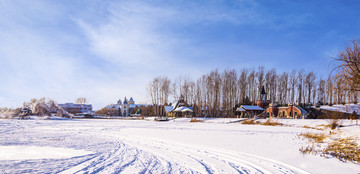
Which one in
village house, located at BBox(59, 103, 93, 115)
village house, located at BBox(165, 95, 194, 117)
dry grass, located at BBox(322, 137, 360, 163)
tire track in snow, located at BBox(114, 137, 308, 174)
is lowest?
village house, located at BBox(59, 103, 93, 115)

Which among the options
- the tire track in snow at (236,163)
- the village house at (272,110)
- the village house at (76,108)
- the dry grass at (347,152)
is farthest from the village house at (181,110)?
the village house at (76,108)

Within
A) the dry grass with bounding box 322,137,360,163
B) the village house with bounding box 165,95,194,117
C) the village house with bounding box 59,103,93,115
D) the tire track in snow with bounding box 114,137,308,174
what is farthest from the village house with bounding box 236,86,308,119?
the village house with bounding box 59,103,93,115

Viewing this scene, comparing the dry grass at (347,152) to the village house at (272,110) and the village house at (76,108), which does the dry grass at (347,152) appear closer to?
the village house at (272,110)

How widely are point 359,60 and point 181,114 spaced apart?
56.5m

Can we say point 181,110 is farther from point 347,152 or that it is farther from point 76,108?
point 76,108

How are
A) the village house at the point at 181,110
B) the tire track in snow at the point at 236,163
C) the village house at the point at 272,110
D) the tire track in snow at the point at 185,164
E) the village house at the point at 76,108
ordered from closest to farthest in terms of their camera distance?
the tire track in snow at the point at 185,164 → the tire track in snow at the point at 236,163 → the village house at the point at 272,110 → the village house at the point at 181,110 → the village house at the point at 76,108

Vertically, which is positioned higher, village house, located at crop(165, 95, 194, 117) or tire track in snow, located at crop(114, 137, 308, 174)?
tire track in snow, located at crop(114, 137, 308, 174)

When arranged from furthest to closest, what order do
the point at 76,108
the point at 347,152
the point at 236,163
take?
the point at 76,108, the point at 347,152, the point at 236,163

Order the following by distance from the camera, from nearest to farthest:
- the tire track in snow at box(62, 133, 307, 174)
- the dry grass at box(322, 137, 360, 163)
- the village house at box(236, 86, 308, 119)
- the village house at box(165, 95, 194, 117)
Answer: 1. the tire track in snow at box(62, 133, 307, 174)
2. the dry grass at box(322, 137, 360, 163)
3. the village house at box(236, 86, 308, 119)
4. the village house at box(165, 95, 194, 117)

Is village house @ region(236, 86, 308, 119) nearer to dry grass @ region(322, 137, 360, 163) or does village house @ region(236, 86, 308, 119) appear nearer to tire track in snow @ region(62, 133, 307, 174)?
dry grass @ region(322, 137, 360, 163)

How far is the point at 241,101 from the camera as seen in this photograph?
57.0m

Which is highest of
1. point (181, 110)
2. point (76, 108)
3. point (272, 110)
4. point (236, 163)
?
point (236, 163)

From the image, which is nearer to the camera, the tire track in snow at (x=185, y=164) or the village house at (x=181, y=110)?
the tire track in snow at (x=185, y=164)

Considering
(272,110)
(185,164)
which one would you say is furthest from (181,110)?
(185,164)
